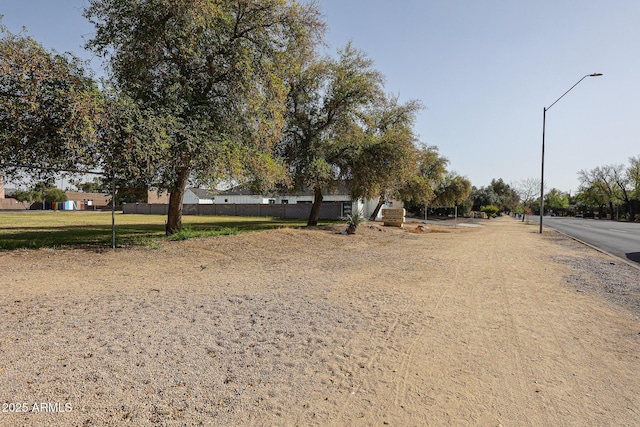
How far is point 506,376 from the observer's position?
364 centimetres

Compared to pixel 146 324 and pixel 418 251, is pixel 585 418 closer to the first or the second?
pixel 146 324

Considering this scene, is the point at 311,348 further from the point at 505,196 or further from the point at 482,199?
the point at 505,196

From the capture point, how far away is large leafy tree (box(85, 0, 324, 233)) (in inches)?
455

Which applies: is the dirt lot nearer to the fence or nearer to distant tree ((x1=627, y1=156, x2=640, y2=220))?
the fence

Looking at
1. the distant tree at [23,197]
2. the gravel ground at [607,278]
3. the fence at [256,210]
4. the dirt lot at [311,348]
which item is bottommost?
the dirt lot at [311,348]

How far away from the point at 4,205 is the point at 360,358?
93606 mm

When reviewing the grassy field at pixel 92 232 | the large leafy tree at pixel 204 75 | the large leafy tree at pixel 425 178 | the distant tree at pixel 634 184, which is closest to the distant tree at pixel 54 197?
the grassy field at pixel 92 232

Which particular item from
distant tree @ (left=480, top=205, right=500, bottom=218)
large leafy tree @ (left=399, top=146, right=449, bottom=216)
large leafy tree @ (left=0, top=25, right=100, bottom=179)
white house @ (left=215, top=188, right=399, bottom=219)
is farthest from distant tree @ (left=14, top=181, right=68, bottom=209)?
distant tree @ (left=480, top=205, right=500, bottom=218)

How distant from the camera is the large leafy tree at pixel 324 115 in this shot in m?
20.1

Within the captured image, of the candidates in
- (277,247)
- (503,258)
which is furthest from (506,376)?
(277,247)

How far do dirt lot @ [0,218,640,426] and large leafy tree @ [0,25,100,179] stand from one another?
121 inches

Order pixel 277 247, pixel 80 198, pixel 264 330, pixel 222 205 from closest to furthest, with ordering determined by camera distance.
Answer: pixel 264 330 < pixel 277 247 < pixel 222 205 < pixel 80 198

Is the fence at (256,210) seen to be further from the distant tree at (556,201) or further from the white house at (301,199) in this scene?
the distant tree at (556,201)

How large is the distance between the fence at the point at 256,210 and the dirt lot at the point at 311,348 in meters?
30.7
